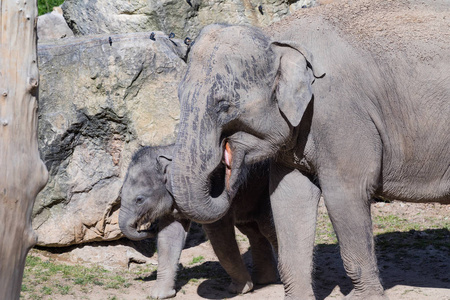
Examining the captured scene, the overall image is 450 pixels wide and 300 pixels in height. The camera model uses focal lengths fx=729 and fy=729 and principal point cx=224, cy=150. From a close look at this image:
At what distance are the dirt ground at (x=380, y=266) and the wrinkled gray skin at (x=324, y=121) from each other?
1338 millimetres

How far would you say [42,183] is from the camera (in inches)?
151

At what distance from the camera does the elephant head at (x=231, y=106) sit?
434 centimetres

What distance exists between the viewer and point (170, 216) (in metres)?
6.45

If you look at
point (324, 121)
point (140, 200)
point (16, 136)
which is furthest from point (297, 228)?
point (16, 136)

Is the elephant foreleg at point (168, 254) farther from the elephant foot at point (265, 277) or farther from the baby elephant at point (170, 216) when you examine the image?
the elephant foot at point (265, 277)

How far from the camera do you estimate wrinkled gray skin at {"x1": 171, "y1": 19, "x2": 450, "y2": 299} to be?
14.4 feet

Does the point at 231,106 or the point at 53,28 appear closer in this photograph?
the point at 231,106

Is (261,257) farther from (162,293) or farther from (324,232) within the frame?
(324,232)

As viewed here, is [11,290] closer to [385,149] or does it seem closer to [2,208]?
[2,208]

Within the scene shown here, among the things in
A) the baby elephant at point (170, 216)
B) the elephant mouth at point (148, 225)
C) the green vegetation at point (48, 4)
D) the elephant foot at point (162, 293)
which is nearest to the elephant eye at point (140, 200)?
the baby elephant at point (170, 216)

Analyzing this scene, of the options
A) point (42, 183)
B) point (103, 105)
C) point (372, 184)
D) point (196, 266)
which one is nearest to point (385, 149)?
point (372, 184)

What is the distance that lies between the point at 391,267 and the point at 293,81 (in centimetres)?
291

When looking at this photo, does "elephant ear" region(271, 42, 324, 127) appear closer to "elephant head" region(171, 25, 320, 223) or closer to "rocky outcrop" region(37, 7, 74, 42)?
"elephant head" region(171, 25, 320, 223)

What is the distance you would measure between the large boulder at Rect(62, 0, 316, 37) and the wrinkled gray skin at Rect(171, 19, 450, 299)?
3987 millimetres
